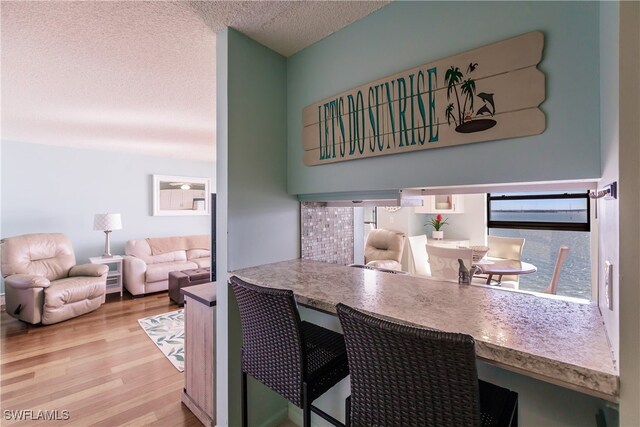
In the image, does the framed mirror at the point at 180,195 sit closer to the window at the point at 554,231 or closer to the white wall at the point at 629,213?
the window at the point at 554,231

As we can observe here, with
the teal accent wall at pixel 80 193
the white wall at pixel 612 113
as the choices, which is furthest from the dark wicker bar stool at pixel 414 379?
the teal accent wall at pixel 80 193

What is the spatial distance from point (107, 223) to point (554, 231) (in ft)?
18.6

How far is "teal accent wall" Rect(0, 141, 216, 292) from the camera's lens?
13.5ft

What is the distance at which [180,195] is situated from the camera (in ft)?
18.6

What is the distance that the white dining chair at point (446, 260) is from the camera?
75.6 inches

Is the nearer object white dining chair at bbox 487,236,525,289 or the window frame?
the window frame

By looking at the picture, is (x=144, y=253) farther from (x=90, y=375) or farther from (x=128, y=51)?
(x=128, y=51)

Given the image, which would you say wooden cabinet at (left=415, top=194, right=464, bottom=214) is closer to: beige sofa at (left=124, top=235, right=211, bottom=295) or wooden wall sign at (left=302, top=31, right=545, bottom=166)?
wooden wall sign at (left=302, top=31, right=545, bottom=166)

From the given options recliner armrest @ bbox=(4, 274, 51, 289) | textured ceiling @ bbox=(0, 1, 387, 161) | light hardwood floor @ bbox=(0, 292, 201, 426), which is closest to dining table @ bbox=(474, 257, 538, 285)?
textured ceiling @ bbox=(0, 1, 387, 161)

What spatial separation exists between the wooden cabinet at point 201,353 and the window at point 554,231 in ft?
8.26

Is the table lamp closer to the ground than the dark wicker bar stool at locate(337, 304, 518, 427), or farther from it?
farther from it

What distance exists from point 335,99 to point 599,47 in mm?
1123

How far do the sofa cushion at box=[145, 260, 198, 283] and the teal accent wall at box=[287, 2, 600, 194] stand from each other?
12.0 ft

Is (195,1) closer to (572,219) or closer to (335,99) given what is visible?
(335,99)
